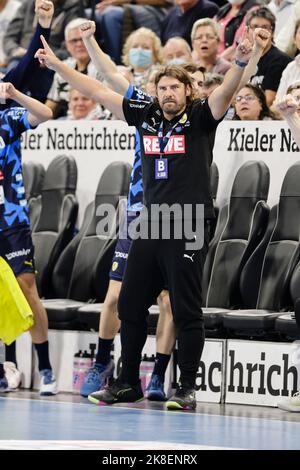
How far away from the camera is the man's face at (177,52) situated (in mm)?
11375

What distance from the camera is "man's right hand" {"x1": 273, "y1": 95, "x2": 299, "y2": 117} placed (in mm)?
7836

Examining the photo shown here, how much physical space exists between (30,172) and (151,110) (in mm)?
2661

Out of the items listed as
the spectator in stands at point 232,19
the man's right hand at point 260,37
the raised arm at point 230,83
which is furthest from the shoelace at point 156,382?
the spectator in stands at point 232,19

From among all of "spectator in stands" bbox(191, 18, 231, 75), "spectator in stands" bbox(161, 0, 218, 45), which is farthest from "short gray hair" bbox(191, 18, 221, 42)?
"spectator in stands" bbox(161, 0, 218, 45)

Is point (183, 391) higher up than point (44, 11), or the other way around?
point (44, 11)

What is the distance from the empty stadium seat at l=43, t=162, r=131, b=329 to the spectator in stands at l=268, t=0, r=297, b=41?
2573mm

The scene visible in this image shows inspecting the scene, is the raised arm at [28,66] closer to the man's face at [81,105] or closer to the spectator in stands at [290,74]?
the man's face at [81,105]

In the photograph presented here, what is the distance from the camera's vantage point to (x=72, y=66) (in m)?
12.3

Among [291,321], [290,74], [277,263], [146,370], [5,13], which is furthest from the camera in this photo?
[5,13]

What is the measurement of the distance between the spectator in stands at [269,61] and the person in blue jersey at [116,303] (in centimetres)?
218

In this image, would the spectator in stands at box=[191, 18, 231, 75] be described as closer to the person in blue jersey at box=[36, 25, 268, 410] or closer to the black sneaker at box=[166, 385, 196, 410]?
the person in blue jersey at box=[36, 25, 268, 410]

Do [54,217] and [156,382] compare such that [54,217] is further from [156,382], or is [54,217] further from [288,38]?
[288,38]

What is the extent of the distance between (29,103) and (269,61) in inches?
107

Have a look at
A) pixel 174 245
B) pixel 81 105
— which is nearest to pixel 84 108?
pixel 81 105
